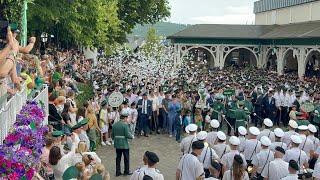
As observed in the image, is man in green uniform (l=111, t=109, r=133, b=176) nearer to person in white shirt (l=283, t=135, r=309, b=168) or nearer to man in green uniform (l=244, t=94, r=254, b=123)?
person in white shirt (l=283, t=135, r=309, b=168)

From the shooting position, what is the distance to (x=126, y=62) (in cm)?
3291

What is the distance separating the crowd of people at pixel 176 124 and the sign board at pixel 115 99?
253mm

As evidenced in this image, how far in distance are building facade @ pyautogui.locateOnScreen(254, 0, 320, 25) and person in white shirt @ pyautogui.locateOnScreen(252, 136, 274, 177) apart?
33.9 m

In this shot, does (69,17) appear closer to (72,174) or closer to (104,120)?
(104,120)

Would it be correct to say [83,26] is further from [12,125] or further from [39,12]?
[12,125]

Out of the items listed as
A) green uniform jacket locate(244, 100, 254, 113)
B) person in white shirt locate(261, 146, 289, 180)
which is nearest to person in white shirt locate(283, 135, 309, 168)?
person in white shirt locate(261, 146, 289, 180)

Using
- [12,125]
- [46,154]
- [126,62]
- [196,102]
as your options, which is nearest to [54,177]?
[46,154]

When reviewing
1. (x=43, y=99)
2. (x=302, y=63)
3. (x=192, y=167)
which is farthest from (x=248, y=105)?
(x=302, y=63)

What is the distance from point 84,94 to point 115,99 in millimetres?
2773

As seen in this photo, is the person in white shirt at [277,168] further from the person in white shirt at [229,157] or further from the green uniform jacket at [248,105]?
the green uniform jacket at [248,105]

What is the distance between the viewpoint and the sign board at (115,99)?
54.5 ft

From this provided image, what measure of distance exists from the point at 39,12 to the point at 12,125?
1232 cm

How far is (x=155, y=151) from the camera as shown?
631 inches

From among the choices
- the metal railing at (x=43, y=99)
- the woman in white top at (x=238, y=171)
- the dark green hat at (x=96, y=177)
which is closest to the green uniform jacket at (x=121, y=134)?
the metal railing at (x=43, y=99)
